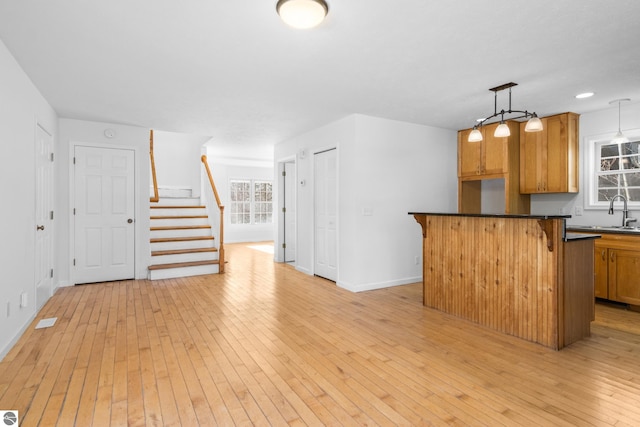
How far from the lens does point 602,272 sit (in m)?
4.12

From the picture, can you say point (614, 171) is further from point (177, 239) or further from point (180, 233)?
point (180, 233)

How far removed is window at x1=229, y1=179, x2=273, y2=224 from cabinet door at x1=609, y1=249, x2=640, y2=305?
9.27 m

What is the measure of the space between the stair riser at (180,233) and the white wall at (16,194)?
8.92 ft

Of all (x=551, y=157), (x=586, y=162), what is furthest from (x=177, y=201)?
(x=586, y=162)

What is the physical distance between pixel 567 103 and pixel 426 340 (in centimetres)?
357

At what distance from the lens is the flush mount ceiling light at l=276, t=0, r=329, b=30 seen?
210 cm

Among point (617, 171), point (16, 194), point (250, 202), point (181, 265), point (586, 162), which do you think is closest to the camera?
point (16, 194)

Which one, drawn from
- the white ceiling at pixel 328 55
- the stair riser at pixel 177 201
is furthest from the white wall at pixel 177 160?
the white ceiling at pixel 328 55

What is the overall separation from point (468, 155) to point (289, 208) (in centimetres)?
356

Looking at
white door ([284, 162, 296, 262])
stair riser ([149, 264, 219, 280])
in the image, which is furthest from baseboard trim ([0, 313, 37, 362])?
white door ([284, 162, 296, 262])

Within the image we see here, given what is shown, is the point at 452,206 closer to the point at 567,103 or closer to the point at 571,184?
A: the point at 571,184

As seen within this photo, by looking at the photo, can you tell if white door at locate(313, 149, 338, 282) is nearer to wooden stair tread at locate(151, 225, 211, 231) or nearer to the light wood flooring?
the light wood flooring

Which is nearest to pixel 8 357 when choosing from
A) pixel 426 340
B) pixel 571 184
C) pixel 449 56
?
pixel 426 340

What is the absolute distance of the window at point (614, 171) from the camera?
4391mm
